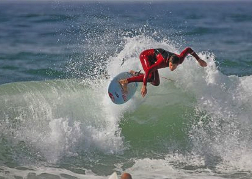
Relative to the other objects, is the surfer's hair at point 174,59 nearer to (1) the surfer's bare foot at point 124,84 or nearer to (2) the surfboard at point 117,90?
(1) the surfer's bare foot at point 124,84

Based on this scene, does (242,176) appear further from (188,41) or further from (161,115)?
(188,41)

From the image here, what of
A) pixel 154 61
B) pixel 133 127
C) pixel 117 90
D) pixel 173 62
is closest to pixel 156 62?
pixel 154 61

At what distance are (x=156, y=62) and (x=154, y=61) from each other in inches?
10.6

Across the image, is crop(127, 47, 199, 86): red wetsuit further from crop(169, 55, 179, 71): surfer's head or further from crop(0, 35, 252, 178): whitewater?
crop(0, 35, 252, 178): whitewater

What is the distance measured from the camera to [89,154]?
9.87 metres

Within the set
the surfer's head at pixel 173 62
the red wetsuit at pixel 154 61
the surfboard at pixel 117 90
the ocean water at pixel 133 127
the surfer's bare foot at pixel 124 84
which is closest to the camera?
the surfer's head at pixel 173 62

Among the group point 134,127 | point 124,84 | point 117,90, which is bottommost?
point 134,127

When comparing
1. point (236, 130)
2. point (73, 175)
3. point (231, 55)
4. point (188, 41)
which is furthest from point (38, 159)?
point (188, 41)

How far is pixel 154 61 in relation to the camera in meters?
9.14

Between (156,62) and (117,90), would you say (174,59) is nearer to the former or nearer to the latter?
(156,62)

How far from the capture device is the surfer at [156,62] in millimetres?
8656

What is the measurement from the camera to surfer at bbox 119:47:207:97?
8.66m

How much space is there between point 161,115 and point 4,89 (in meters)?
4.59

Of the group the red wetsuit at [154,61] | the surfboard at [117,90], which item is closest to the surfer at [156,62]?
the red wetsuit at [154,61]
